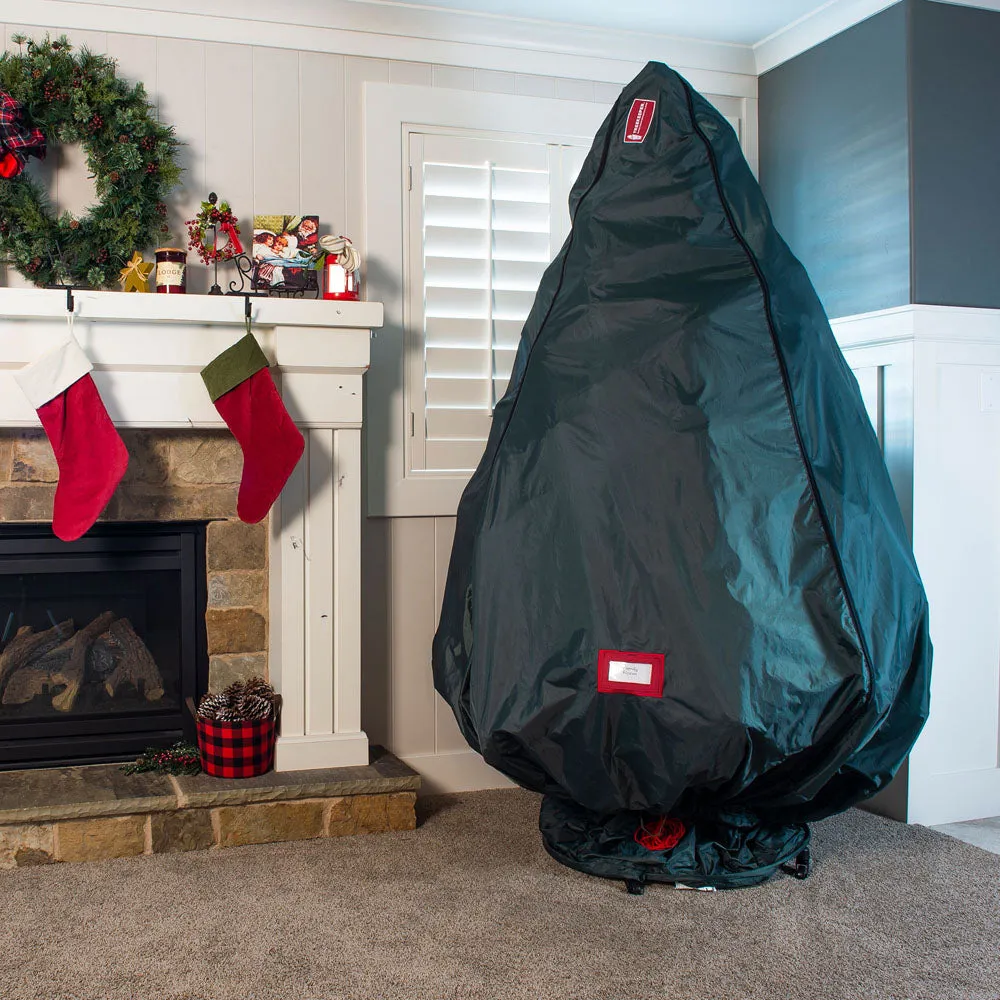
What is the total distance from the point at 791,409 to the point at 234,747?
1.42m

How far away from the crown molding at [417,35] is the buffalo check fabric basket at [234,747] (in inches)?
64.8

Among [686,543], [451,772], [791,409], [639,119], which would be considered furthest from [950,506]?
[451,772]

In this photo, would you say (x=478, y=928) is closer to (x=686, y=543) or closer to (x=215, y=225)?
(x=686, y=543)

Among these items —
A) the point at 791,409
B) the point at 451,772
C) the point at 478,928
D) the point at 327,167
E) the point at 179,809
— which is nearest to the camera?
the point at 478,928

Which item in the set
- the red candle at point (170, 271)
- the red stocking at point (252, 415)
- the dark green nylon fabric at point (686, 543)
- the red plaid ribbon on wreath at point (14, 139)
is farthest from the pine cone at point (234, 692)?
the red plaid ribbon on wreath at point (14, 139)

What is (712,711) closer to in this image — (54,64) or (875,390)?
(875,390)

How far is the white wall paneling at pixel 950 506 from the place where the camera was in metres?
2.42

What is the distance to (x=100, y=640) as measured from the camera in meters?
2.55

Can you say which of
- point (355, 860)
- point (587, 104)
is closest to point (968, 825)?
point (355, 860)

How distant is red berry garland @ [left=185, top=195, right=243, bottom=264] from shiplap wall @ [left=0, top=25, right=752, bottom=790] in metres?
0.06

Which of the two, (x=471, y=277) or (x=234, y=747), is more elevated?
(x=471, y=277)

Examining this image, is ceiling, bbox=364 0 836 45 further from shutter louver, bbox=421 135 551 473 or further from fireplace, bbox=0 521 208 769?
fireplace, bbox=0 521 208 769

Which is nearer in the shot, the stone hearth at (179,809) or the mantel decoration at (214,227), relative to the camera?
the stone hearth at (179,809)

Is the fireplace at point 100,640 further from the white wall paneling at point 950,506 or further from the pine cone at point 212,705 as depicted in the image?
the white wall paneling at point 950,506
